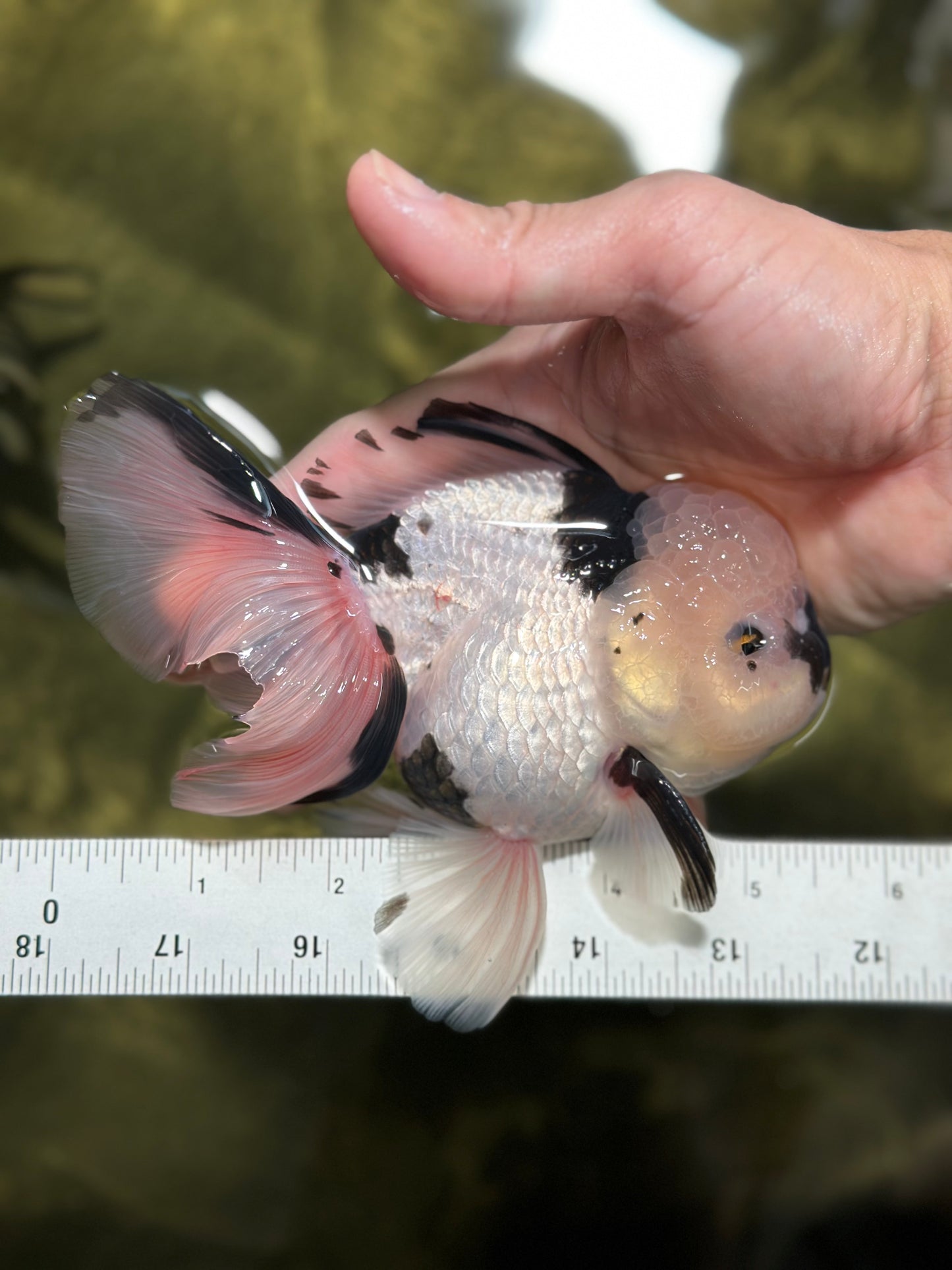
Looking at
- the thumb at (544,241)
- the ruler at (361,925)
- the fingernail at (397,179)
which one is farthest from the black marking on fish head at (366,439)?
the ruler at (361,925)

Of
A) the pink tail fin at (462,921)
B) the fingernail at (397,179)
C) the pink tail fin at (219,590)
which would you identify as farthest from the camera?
the pink tail fin at (462,921)

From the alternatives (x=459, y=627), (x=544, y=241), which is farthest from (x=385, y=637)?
(x=544, y=241)

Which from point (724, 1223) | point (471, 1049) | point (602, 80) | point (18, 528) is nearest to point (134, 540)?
point (18, 528)

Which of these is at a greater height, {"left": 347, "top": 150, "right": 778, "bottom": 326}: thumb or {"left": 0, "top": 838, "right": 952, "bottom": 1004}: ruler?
{"left": 347, "top": 150, "right": 778, "bottom": 326}: thumb

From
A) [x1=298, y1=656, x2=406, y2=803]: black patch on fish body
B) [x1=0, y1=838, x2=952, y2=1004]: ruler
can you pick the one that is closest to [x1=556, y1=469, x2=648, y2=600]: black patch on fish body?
[x1=298, y1=656, x2=406, y2=803]: black patch on fish body

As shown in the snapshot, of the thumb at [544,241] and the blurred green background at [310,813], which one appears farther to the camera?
the blurred green background at [310,813]

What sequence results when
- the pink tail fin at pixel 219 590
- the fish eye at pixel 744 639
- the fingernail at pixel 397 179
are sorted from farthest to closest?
1. the fish eye at pixel 744 639
2. the pink tail fin at pixel 219 590
3. the fingernail at pixel 397 179

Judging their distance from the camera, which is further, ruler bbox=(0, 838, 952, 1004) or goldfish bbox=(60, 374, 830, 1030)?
ruler bbox=(0, 838, 952, 1004)

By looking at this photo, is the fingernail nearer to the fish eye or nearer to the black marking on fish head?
the black marking on fish head

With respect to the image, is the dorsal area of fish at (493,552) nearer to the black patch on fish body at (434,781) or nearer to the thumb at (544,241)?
the black patch on fish body at (434,781)
